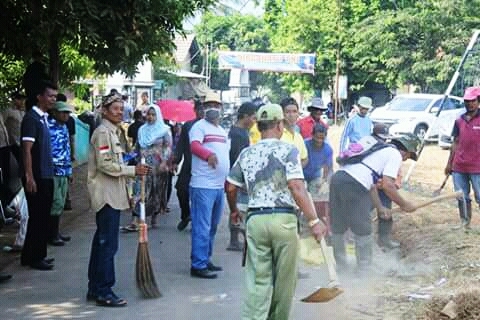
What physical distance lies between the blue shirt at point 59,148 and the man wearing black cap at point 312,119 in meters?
3.16

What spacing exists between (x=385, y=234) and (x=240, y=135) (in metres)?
2.06

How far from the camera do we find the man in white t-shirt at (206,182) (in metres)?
7.22

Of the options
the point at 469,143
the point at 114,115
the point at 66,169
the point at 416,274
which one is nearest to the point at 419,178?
the point at 469,143

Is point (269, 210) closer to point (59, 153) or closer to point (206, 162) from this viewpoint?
point (206, 162)

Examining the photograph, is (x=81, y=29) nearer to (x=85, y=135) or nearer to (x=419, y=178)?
(x=419, y=178)

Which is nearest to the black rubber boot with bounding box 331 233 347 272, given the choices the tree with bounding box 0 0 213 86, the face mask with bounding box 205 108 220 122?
the face mask with bounding box 205 108 220 122

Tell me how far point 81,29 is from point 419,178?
9.06 meters

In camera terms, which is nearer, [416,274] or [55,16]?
[416,274]

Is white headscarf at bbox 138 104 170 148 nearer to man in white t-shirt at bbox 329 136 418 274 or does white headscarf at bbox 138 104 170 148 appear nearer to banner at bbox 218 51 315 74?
man in white t-shirt at bbox 329 136 418 274

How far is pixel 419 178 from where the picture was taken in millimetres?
15680

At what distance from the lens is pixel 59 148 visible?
7.91 meters

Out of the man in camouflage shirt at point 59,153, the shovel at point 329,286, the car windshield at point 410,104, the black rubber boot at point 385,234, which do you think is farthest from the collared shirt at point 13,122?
the car windshield at point 410,104

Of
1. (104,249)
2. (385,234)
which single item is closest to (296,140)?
(385,234)

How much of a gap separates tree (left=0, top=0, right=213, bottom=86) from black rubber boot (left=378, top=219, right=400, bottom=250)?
12.9 feet
